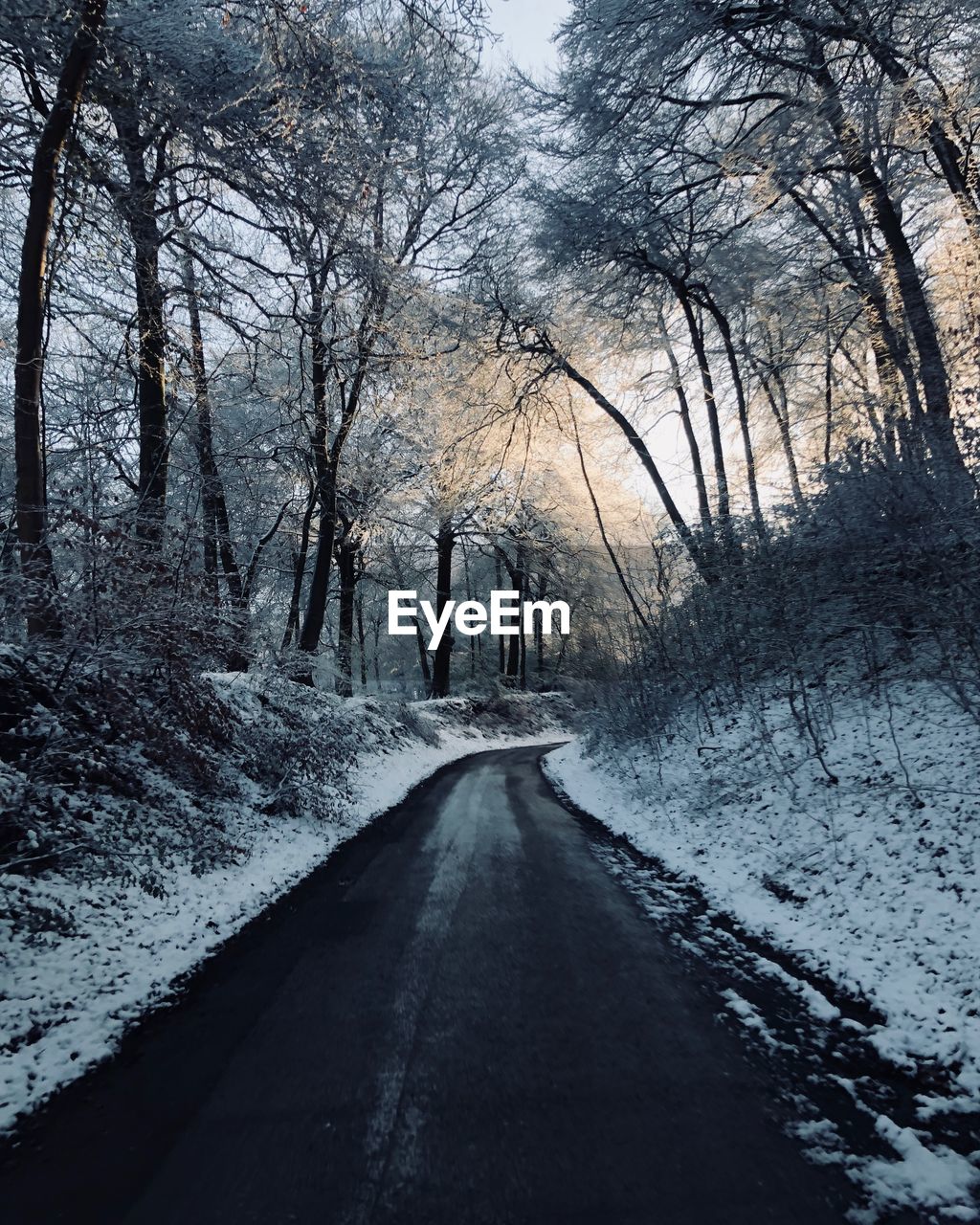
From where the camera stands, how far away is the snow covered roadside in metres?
3.45

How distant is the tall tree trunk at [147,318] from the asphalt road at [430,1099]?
13.6 ft

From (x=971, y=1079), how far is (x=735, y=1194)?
138 centimetres

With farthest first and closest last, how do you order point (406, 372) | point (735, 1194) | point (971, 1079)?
point (406, 372) < point (971, 1079) < point (735, 1194)

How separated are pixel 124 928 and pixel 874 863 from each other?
516 centimetres

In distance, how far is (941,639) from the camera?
215 inches

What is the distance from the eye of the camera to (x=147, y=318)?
9.05 meters

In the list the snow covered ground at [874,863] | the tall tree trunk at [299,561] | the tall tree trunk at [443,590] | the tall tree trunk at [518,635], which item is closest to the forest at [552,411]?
the snow covered ground at [874,863]

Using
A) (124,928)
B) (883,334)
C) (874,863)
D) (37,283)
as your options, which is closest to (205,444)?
(37,283)

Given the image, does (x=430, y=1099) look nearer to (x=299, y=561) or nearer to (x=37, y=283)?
(x=37, y=283)

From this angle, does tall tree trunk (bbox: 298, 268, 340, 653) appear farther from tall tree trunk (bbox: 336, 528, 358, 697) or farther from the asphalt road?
the asphalt road

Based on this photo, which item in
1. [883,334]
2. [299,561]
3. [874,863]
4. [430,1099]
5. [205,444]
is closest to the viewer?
[430,1099]

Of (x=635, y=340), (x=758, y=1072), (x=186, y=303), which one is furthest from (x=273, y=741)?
(x=635, y=340)

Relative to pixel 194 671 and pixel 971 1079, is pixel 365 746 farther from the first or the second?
pixel 971 1079

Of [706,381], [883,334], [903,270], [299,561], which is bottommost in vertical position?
[299,561]
